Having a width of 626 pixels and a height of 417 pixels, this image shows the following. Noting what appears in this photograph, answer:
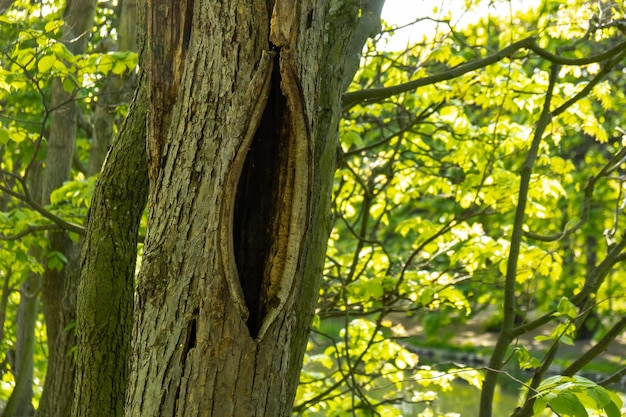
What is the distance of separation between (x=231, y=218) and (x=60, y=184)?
142 inches

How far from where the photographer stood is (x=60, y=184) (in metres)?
5.24

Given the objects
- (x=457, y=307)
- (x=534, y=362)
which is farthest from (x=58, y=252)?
(x=534, y=362)

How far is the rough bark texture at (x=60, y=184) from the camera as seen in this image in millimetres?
4453

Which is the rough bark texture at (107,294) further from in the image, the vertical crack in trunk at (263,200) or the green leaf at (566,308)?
the green leaf at (566,308)

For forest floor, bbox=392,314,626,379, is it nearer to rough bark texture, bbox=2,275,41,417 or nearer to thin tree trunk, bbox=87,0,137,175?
rough bark texture, bbox=2,275,41,417

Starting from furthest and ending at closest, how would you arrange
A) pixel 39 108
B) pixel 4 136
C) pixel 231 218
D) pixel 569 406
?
pixel 39 108, pixel 4 136, pixel 231 218, pixel 569 406

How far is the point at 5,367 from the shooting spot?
7.22 m

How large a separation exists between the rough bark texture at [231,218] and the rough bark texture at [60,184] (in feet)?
8.22

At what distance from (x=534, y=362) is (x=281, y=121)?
5.63ft

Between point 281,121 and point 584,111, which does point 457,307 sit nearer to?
point 584,111

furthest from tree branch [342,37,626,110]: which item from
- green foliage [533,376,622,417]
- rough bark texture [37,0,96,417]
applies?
rough bark texture [37,0,96,417]

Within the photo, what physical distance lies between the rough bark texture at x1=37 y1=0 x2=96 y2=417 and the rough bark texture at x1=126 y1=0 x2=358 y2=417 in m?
2.51

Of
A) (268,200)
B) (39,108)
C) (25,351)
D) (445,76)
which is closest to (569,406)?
(268,200)

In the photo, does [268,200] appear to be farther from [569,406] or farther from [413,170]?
[413,170]
